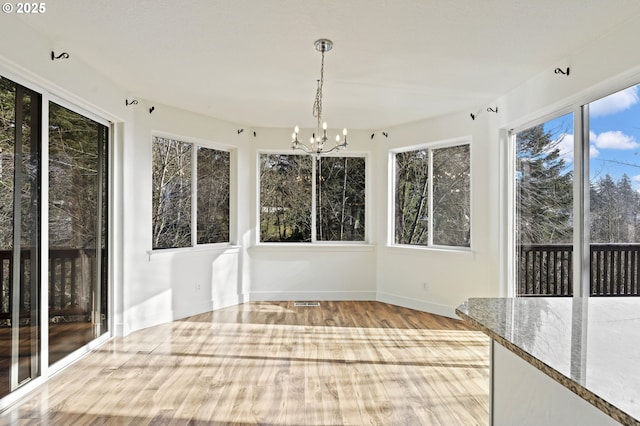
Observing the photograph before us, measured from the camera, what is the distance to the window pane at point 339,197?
5797mm

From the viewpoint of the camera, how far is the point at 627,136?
2.67 m

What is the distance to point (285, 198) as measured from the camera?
227 inches

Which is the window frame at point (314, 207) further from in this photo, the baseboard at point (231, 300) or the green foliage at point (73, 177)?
the green foliage at point (73, 177)

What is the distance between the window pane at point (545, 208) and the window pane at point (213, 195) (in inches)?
144

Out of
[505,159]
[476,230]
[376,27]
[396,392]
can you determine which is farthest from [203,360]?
[505,159]

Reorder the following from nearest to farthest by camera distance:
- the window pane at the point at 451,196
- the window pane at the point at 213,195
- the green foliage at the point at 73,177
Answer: the green foliage at the point at 73,177, the window pane at the point at 451,196, the window pane at the point at 213,195

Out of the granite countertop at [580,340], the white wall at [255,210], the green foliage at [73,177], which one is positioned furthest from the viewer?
the green foliage at [73,177]

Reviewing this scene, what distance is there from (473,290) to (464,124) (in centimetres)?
200

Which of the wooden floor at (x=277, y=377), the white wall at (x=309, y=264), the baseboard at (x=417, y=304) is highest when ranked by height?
the white wall at (x=309, y=264)

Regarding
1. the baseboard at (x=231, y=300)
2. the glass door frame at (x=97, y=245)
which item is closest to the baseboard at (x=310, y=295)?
the baseboard at (x=231, y=300)

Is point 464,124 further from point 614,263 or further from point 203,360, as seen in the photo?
point 203,360

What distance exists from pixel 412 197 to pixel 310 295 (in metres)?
2.05

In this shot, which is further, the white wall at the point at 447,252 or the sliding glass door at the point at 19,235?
the white wall at the point at 447,252

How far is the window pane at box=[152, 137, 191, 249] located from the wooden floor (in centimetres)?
105
